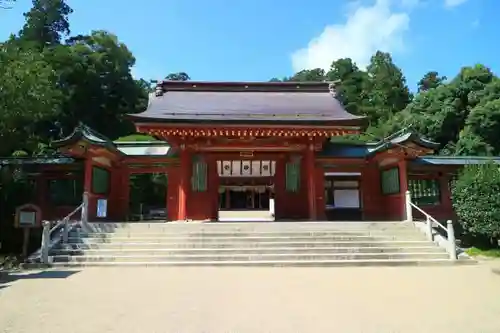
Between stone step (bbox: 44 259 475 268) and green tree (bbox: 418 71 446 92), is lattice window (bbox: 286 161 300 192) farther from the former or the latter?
green tree (bbox: 418 71 446 92)

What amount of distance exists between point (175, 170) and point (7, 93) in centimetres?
679

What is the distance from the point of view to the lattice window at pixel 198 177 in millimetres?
14641

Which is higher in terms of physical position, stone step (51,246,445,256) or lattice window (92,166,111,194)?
lattice window (92,166,111,194)

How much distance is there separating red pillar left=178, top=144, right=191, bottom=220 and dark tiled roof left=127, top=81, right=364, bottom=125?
1.55 metres

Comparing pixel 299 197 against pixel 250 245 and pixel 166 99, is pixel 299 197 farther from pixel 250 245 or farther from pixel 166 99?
pixel 166 99

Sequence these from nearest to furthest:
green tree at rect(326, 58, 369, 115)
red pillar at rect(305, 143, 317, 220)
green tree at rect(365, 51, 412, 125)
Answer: red pillar at rect(305, 143, 317, 220)
green tree at rect(365, 51, 412, 125)
green tree at rect(326, 58, 369, 115)

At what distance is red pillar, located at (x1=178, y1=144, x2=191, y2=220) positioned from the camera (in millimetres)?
13828

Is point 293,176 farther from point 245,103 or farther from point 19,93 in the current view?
→ point 19,93

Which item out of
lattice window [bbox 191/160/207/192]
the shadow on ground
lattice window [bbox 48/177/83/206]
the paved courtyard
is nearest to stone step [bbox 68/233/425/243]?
the shadow on ground

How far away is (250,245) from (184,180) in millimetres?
4406

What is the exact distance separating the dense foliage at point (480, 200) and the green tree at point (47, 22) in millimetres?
41510

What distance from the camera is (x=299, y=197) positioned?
15.6 m

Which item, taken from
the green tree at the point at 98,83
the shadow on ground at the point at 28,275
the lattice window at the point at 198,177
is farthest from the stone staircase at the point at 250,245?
the green tree at the point at 98,83

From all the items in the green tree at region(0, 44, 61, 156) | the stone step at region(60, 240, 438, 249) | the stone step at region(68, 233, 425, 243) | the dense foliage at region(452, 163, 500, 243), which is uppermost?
the green tree at region(0, 44, 61, 156)
